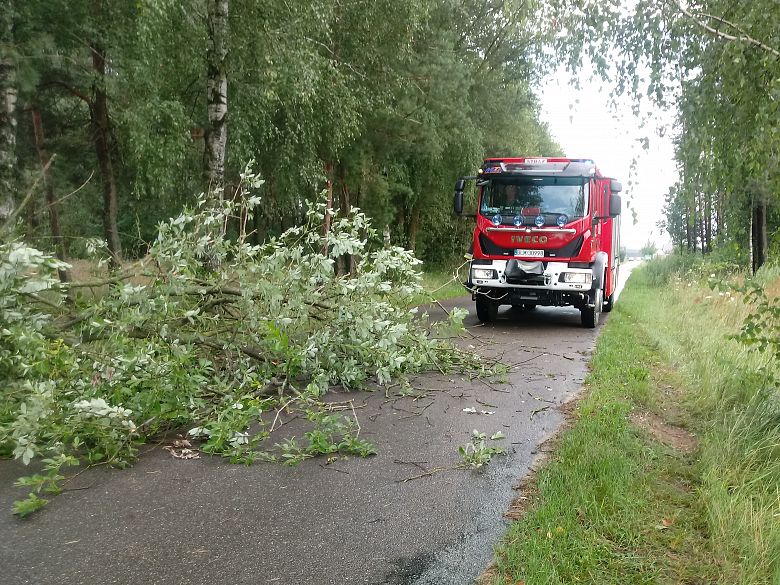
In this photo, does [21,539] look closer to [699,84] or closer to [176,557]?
[176,557]

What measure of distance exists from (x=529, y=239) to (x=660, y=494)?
752cm

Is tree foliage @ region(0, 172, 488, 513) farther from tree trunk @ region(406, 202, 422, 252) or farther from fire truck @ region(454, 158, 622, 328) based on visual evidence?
tree trunk @ region(406, 202, 422, 252)

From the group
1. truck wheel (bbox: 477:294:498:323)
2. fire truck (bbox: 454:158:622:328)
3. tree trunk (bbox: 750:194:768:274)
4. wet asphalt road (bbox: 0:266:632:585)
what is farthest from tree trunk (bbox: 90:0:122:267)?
tree trunk (bbox: 750:194:768:274)

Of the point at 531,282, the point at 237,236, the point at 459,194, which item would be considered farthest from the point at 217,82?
the point at 531,282

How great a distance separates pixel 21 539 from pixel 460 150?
1743cm

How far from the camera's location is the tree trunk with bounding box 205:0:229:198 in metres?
10.2

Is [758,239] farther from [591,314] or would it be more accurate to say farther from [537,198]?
[537,198]

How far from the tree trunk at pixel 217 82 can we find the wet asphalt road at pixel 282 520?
6.61m

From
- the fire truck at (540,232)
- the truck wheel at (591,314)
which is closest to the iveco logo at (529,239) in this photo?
the fire truck at (540,232)

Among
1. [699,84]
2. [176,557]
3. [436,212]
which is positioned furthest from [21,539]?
[436,212]

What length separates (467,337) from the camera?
9547 mm

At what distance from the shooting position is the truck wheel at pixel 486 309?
11.7 m

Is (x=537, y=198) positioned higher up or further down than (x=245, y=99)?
further down

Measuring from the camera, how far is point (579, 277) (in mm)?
10609
